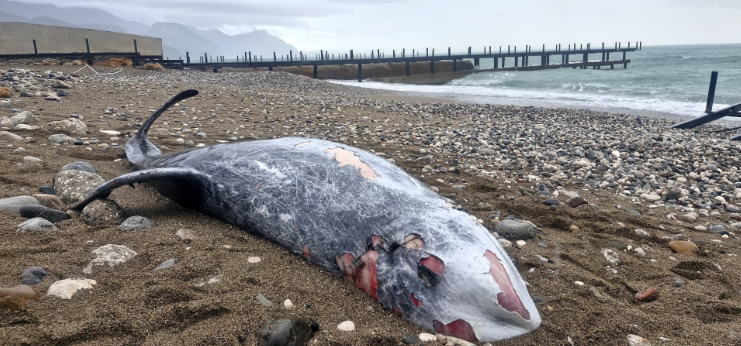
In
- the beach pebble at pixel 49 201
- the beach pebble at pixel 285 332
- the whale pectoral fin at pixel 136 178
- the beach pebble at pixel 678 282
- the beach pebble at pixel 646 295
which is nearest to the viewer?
the beach pebble at pixel 285 332

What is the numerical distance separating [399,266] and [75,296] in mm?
1756

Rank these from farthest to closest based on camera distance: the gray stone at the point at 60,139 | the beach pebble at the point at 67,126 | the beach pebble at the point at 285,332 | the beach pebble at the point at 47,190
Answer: the beach pebble at the point at 67,126
the gray stone at the point at 60,139
the beach pebble at the point at 47,190
the beach pebble at the point at 285,332

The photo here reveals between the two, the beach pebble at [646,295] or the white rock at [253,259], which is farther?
the white rock at [253,259]

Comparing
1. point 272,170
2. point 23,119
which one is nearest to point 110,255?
point 272,170

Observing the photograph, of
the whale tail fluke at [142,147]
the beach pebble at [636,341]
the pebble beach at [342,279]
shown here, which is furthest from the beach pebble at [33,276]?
the beach pebble at [636,341]

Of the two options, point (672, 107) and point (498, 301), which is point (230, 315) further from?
point (672, 107)

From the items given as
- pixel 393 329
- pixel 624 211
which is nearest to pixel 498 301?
pixel 393 329

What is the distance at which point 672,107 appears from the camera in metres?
17.9

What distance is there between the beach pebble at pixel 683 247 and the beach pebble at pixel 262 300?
3.42 meters

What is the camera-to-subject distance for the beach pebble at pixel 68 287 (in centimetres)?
227

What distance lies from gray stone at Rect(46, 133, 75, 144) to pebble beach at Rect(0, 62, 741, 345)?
47mm

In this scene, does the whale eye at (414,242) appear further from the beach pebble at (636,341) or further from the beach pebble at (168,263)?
the beach pebble at (168,263)

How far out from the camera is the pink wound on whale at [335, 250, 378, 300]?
Answer: 249cm

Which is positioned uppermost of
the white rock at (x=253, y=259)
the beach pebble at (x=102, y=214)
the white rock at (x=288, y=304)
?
the beach pebble at (x=102, y=214)
